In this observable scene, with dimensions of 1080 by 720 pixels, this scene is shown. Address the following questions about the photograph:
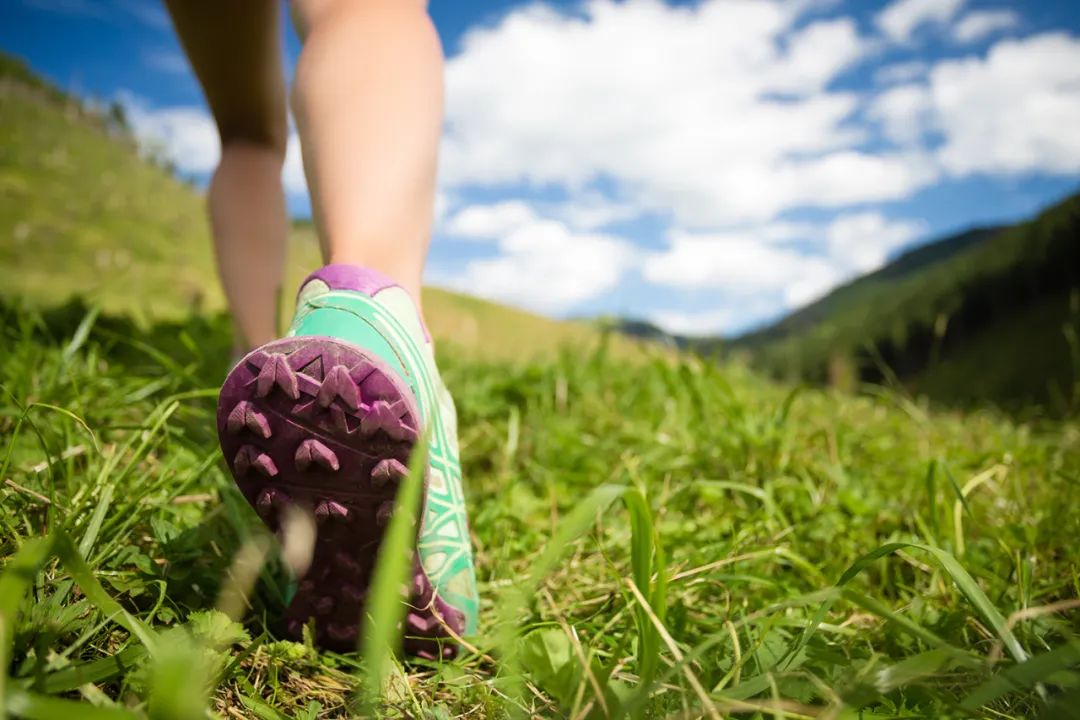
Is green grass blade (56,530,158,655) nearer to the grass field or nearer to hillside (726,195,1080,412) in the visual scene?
the grass field

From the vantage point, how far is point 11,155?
11.8m

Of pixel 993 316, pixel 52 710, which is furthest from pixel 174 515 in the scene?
pixel 993 316

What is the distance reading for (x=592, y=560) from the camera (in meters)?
1.30

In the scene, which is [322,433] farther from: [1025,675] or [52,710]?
[1025,675]

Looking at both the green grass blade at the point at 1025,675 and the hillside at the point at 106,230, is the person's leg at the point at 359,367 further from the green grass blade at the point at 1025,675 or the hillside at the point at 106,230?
the hillside at the point at 106,230

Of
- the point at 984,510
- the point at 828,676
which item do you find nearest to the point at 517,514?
the point at 828,676

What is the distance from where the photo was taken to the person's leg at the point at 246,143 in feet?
5.48

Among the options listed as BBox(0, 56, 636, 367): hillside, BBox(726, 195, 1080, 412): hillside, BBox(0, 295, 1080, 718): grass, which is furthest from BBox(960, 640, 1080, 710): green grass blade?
BBox(726, 195, 1080, 412): hillside

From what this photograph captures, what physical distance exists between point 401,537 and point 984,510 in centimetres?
161

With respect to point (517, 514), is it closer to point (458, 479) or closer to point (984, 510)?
point (458, 479)

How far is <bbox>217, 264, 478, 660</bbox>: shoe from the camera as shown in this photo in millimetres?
777

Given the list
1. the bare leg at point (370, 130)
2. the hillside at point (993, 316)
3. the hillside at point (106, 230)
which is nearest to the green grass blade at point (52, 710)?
the bare leg at point (370, 130)

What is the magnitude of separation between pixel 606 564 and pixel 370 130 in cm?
90

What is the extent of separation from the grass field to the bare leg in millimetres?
482
